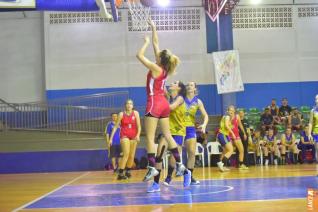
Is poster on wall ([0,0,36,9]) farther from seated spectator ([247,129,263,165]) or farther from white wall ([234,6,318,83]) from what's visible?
white wall ([234,6,318,83])

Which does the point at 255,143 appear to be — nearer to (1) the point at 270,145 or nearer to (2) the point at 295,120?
(1) the point at 270,145

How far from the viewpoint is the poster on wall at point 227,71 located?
21031 mm

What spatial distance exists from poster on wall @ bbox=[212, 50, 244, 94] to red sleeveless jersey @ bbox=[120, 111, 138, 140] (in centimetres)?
1049

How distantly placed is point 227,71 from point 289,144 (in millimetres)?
4731

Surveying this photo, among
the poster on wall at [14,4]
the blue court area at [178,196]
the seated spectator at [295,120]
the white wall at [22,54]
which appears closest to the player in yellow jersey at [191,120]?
the blue court area at [178,196]

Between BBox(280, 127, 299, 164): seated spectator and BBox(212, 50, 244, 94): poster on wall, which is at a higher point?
BBox(212, 50, 244, 94): poster on wall

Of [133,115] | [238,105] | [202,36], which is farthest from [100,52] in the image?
[133,115]

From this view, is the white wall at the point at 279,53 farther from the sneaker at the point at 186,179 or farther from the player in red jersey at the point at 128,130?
the sneaker at the point at 186,179

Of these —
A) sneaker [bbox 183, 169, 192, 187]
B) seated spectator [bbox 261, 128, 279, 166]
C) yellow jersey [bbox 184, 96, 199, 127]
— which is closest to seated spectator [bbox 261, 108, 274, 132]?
seated spectator [bbox 261, 128, 279, 166]

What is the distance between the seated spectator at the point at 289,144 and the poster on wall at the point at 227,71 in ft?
12.3

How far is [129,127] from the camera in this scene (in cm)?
1131

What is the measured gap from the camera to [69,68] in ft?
74.5

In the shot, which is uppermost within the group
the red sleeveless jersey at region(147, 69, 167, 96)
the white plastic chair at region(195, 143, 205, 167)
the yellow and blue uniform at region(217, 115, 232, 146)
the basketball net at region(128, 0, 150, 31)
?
the basketball net at region(128, 0, 150, 31)

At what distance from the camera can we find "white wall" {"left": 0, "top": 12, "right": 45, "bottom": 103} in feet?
75.0
